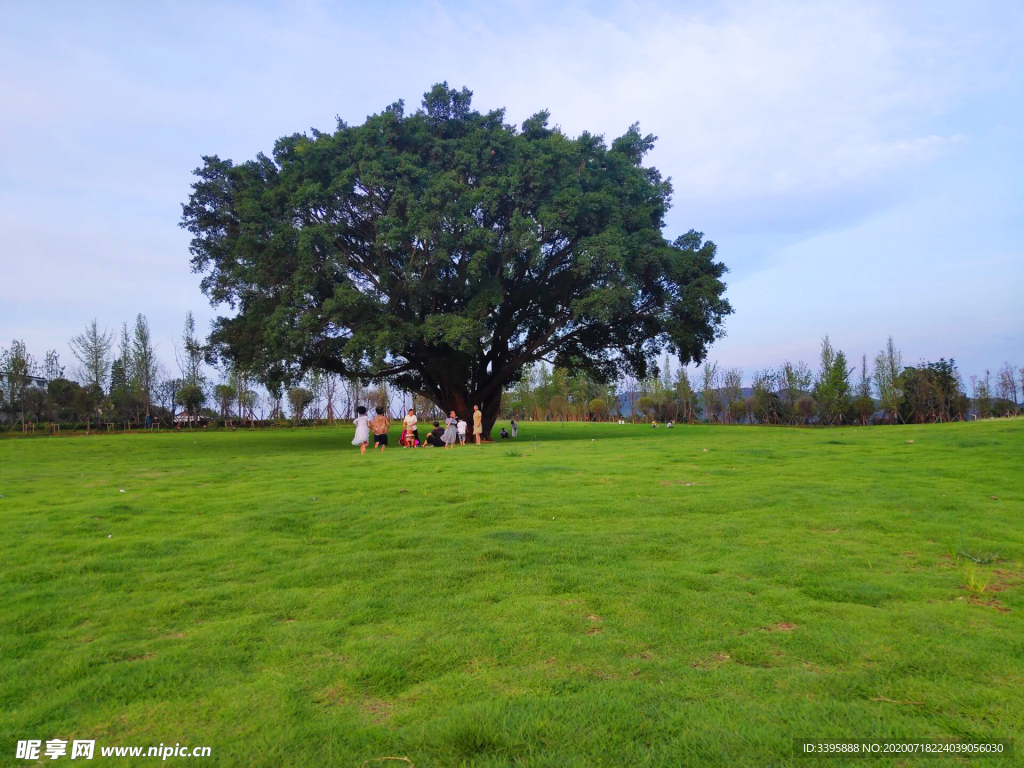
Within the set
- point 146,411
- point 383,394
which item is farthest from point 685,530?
point 383,394

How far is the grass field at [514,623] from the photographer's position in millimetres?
2830

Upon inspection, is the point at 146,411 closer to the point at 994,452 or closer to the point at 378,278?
the point at 378,278

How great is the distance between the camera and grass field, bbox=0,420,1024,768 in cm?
283

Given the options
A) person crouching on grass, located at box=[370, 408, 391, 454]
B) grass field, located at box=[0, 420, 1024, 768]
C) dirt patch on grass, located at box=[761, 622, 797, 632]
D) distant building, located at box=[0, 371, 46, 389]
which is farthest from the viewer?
distant building, located at box=[0, 371, 46, 389]

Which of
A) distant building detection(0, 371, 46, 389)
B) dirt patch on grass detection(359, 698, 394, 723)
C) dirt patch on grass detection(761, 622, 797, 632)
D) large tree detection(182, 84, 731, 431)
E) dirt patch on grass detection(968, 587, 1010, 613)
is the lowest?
dirt patch on grass detection(968, 587, 1010, 613)

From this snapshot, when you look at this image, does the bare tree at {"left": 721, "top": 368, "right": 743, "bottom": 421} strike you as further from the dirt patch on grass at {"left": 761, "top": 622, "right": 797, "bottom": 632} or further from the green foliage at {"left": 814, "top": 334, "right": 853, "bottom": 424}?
the dirt patch on grass at {"left": 761, "top": 622, "right": 797, "bottom": 632}

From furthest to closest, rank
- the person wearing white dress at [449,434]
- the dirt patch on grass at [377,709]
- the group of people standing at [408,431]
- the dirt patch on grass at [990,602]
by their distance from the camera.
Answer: the person wearing white dress at [449,434] → the group of people standing at [408,431] → the dirt patch on grass at [990,602] → the dirt patch on grass at [377,709]

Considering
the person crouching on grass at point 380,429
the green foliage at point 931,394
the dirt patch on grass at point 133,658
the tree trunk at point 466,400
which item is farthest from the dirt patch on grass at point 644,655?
the green foliage at point 931,394

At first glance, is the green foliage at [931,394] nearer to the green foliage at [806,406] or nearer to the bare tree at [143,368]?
the green foliage at [806,406]

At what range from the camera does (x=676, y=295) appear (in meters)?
25.6

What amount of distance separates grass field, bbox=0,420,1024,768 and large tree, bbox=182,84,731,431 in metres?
14.6

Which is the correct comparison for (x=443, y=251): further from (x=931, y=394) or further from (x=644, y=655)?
(x=931, y=394)

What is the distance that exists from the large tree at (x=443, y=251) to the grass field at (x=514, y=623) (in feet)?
47.9

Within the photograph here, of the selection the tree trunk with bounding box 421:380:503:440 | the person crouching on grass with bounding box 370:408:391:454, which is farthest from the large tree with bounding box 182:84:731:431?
the person crouching on grass with bounding box 370:408:391:454
